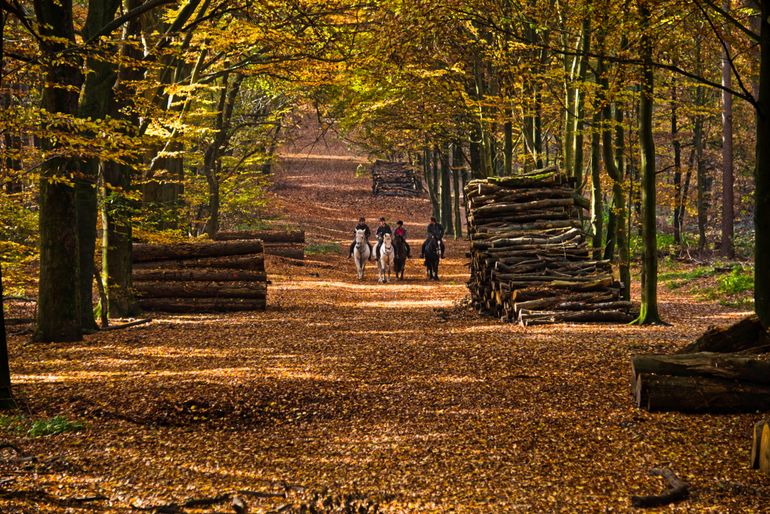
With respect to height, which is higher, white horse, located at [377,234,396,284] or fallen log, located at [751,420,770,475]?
white horse, located at [377,234,396,284]

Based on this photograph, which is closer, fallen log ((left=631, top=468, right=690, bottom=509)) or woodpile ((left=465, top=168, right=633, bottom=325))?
fallen log ((left=631, top=468, right=690, bottom=509))

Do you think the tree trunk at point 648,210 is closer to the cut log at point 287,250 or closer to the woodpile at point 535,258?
the woodpile at point 535,258

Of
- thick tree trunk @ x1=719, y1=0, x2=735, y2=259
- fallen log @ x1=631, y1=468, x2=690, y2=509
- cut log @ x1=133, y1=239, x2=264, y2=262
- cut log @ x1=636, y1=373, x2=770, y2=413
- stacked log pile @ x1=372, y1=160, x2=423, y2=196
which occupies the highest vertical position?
stacked log pile @ x1=372, y1=160, x2=423, y2=196

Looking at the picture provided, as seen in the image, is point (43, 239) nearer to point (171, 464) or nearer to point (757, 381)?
point (171, 464)

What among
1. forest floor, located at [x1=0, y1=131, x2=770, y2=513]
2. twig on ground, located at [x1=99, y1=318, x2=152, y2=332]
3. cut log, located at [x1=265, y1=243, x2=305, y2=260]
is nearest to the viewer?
forest floor, located at [x1=0, y1=131, x2=770, y2=513]

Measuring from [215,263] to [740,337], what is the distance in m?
13.4

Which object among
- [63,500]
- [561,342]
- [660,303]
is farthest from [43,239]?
[660,303]

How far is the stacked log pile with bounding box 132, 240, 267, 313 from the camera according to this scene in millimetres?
18734

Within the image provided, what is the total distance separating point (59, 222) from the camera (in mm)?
11734

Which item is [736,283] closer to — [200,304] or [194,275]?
[200,304]

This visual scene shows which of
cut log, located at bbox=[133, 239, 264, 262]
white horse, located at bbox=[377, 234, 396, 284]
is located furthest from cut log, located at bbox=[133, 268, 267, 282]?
white horse, located at bbox=[377, 234, 396, 284]

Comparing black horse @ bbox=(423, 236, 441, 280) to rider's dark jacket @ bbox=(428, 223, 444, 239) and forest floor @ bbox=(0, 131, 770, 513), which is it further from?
forest floor @ bbox=(0, 131, 770, 513)

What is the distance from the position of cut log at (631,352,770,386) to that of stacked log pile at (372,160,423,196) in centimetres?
5847

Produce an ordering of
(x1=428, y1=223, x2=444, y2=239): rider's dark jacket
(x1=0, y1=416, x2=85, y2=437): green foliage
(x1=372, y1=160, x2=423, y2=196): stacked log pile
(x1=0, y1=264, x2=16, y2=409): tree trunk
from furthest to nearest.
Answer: (x1=372, y1=160, x2=423, y2=196): stacked log pile
(x1=428, y1=223, x2=444, y2=239): rider's dark jacket
(x1=0, y1=264, x2=16, y2=409): tree trunk
(x1=0, y1=416, x2=85, y2=437): green foliage
